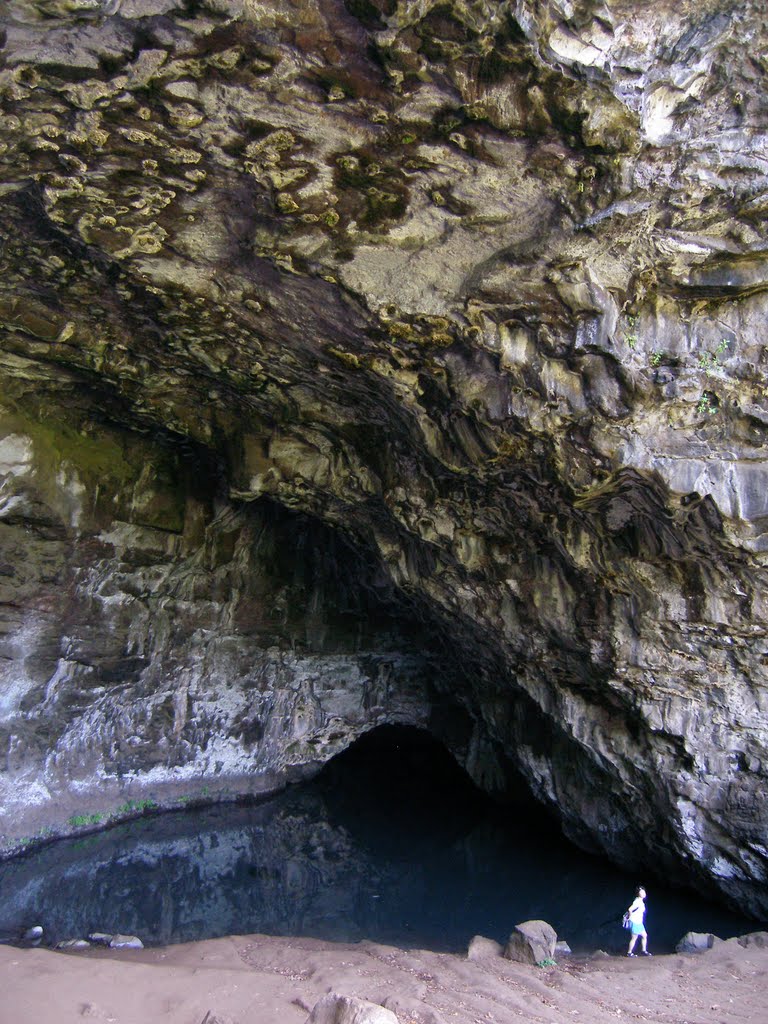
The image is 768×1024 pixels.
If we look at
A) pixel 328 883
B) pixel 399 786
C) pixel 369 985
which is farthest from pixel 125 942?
pixel 399 786

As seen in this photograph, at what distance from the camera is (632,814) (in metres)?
12.4

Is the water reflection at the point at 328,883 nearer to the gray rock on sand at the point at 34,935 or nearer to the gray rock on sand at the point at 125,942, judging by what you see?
the gray rock on sand at the point at 34,935

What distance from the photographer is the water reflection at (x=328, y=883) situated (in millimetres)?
11367

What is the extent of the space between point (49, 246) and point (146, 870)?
417 inches

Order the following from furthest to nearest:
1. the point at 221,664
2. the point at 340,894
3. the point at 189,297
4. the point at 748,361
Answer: the point at 221,664, the point at 340,894, the point at 189,297, the point at 748,361

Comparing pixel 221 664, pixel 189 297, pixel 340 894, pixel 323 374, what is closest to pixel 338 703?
pixel 221 664

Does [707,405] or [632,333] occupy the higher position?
[632,333]

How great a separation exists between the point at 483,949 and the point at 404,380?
23.0 ft

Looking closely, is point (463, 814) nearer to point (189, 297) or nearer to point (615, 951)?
point (615, 951)

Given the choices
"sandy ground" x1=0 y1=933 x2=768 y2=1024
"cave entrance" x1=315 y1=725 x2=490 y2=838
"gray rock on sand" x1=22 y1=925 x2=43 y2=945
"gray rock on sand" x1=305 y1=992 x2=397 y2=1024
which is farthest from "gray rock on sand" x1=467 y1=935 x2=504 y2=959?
"cave entrance" x1=315 y1=725 x2=490 y2=838

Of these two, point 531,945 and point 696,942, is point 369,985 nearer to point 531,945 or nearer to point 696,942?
point 531,945

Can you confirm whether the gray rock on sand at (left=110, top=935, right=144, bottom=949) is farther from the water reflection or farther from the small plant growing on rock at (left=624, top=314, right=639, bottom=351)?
the small plant growing on rock at (left=624, top=314, right=639, bottom=351)

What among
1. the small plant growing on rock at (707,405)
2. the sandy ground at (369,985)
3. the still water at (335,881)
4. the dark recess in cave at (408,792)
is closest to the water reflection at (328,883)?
the still water at (335,881)

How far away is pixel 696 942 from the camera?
32.2ft
